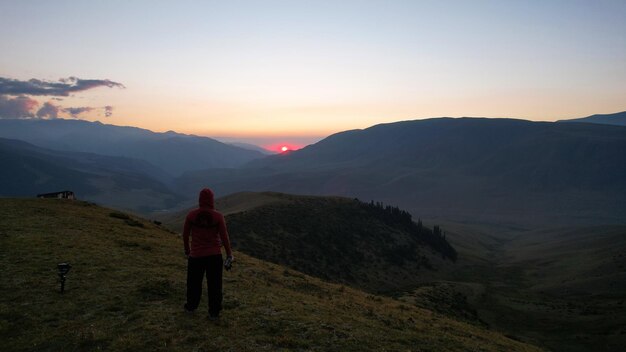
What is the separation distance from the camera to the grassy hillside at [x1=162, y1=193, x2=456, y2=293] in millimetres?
67875

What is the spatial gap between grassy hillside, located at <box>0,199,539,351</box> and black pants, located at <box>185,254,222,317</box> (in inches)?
22.6

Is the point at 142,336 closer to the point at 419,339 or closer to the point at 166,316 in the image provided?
the point at 166,316

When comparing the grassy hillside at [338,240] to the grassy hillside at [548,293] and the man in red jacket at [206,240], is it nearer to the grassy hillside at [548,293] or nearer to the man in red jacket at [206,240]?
the grassy hillside at [548,293]

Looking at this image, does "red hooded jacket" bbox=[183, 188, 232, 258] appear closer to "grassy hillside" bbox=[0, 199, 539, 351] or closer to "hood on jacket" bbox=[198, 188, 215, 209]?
"hood on jacket" bbox=[198, 188, 215, 209]

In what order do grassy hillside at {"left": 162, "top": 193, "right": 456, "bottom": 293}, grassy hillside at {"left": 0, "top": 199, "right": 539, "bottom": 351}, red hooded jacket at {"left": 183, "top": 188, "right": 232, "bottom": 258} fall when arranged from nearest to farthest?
grassy hillside at {"left": 0, "top": 199, "right": 539, "bottom": 351} → red hooded jacket at {"left": 183, "top": 188, "right": 232, "bottom": 258} → grassy hillside at {"left": 162, "top": 193, "right": 456, "bottom": 293}

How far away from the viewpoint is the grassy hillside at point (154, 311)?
40.7 feet

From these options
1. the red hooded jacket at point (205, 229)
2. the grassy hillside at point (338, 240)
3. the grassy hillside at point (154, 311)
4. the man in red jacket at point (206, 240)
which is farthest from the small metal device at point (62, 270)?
the grassy hillside at point (338, 240)

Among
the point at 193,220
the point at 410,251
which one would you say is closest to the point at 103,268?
the point at 193,220

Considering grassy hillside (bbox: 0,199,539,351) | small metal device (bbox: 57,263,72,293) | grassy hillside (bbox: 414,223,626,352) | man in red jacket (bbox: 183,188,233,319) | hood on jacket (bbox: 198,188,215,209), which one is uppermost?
hood on jacket (bbox: 198,188,215,209)

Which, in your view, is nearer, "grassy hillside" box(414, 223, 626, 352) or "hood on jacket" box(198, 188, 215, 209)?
"hood on jacket" box(198, 188, 215, 209)

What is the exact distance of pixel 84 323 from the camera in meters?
13.5

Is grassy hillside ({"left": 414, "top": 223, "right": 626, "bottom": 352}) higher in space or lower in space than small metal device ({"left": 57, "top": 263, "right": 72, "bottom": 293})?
lower

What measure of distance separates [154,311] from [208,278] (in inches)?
102

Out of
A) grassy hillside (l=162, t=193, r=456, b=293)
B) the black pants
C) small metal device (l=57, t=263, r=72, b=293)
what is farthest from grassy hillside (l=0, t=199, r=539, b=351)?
grassy hillside (l=162, t=193, r=456, b=293)
